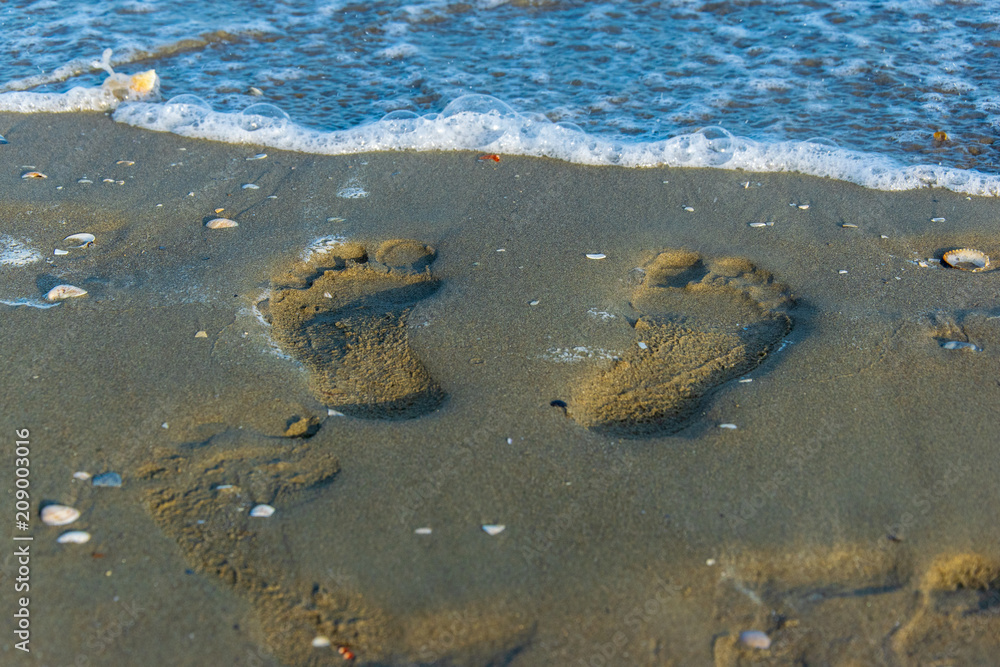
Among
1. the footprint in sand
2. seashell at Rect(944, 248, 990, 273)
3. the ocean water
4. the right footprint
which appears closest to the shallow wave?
the ocean water

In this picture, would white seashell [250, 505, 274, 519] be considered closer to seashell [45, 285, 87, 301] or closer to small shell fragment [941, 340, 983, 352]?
seashell [45, 285, 87, 301]

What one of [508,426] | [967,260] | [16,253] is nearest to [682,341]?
[508,426]

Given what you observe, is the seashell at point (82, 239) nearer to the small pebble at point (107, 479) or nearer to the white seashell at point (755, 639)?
the small pebble at point (107, 479)

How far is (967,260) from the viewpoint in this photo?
3529 mm

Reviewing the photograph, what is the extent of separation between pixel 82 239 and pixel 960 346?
384cm

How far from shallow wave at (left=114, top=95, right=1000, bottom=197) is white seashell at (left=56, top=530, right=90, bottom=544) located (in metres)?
3.02

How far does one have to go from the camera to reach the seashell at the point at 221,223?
12.2ft

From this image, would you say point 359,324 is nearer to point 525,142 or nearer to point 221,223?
point 221,223

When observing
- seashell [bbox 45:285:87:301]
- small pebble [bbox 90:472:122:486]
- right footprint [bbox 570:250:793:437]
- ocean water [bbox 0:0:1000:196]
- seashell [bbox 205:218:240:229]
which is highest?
ocean water [bbox 0:0:1000:196]

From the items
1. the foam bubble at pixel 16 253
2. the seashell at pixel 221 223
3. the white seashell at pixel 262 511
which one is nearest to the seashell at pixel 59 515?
the white seashell at pixel 262 511

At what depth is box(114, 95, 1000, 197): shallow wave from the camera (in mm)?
4348

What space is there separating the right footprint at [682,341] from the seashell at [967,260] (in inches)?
33.4

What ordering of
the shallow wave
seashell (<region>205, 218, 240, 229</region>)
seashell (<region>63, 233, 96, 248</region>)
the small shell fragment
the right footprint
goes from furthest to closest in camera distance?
the shallow wave, seashell (<region>205, 218, 240, 229</region>), seashell (<region>63, 233, 96, 248</region>), the small shell fragment, the right footprint

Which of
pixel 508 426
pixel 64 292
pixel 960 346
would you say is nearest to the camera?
pixel 508 426
